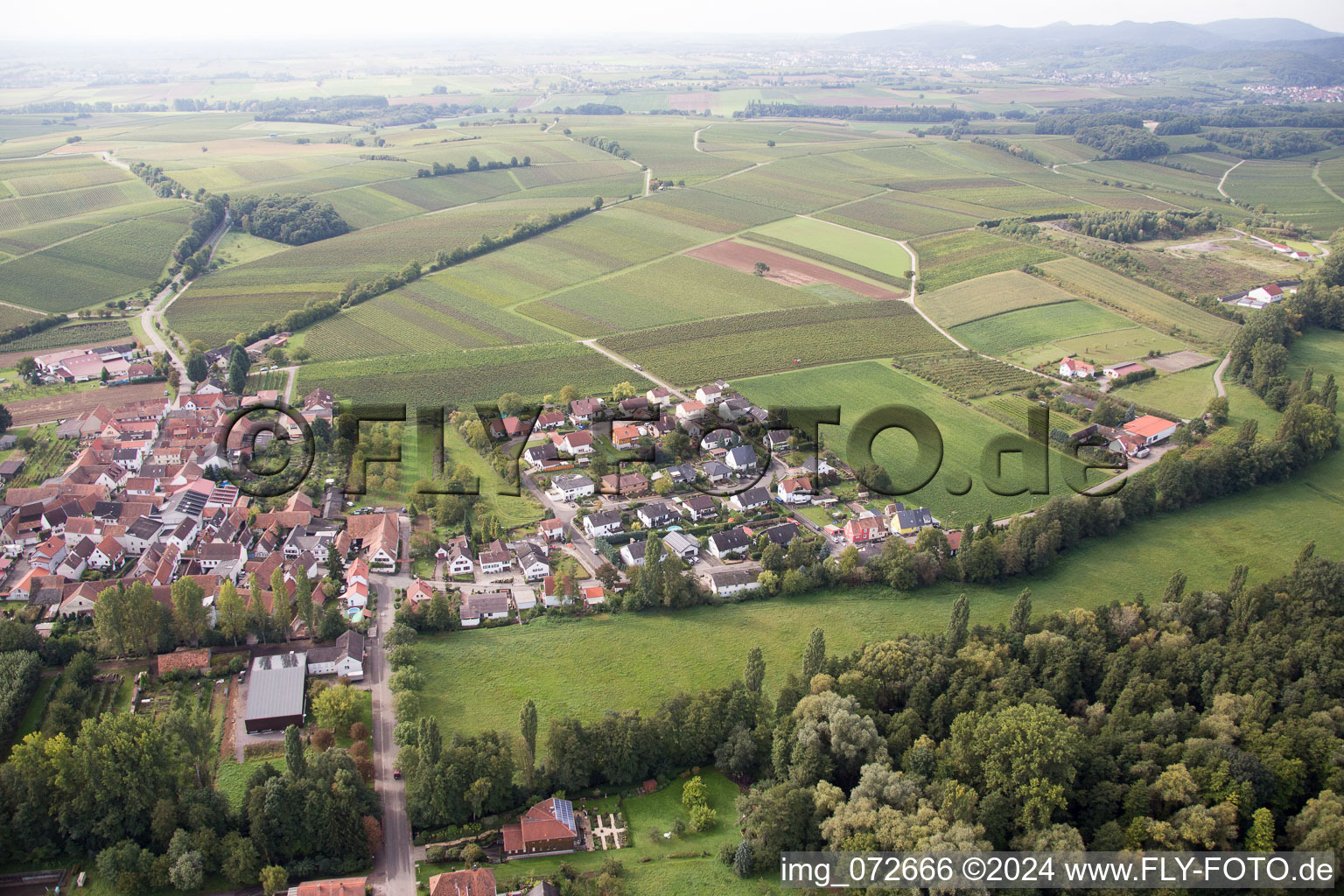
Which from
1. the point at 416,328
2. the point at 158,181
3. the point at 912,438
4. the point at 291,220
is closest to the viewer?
the point at 912,438

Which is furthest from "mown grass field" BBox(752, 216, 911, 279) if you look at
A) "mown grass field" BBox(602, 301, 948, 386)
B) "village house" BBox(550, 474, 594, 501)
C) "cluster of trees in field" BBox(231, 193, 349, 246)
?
"village house" BBox(550, 474, 594, 501)

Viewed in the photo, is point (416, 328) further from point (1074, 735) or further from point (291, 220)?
point (1074, 735)

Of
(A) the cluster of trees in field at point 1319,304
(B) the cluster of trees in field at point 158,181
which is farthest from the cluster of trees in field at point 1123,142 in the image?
(B) the cluster of trees in field at point 158,181

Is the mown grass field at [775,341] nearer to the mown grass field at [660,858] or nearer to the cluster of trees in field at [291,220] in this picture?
the mown grass field at [660,858]

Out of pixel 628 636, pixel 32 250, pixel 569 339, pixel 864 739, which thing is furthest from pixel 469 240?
pixel 864 739

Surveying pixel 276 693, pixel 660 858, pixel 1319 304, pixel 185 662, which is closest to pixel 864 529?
pixel 660 858

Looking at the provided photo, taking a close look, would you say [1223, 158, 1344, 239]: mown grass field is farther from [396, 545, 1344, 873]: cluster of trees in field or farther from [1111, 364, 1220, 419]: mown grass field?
[396, 545, 1344, 873]: cluster of trees in field
